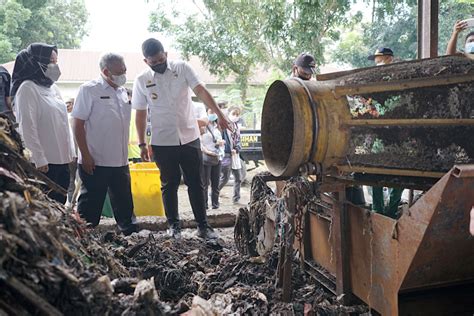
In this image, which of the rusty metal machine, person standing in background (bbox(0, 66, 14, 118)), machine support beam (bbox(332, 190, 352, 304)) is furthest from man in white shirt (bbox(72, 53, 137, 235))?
machine support beam (bbox(332, 190, 352, 304))

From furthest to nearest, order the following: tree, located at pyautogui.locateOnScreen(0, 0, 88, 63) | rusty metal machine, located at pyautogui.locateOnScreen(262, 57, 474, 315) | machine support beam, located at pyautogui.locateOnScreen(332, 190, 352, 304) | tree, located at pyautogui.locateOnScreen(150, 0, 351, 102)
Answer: tree, located at pyautogui.locateOnScreen(0, 0, 88, 63)
tree, located at pyautogui.locateOnScreen(150, 0, 351, 102)
machine support beam, located at pyautogui.locateOnScreen(332, 190, 352, 304)
rusty metal machine, located at pyautogui.locateOnScreen(262, 57, 474, 315)

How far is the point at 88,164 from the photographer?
451 cm

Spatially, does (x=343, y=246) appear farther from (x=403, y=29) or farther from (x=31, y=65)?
(x=403, y=29)

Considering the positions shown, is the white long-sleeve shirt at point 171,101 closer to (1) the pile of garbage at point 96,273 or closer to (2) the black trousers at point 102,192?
(2) the black trousers at point 102,192

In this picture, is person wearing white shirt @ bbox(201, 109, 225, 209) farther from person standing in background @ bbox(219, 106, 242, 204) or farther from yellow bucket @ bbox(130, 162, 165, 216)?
yellow bucket @ bbox(130, 162, 165, 216)

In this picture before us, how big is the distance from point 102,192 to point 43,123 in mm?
992

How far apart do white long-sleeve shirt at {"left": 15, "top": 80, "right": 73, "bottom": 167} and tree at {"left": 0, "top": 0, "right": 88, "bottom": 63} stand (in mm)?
16160

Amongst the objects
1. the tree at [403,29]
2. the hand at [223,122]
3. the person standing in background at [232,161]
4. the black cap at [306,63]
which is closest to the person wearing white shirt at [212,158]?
the person standing in background at [232,161]

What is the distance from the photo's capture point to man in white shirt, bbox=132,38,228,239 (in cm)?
463

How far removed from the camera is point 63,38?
77.1 feet

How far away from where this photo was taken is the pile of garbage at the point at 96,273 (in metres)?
1.47

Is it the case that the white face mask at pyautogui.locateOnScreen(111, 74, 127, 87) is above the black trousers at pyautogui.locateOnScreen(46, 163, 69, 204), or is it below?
above

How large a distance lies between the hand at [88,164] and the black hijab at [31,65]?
89 cm

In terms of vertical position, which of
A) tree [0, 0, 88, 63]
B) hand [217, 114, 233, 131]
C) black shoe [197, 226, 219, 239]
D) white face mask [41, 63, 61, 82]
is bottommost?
black shoe [197, 226, 219, 239]
